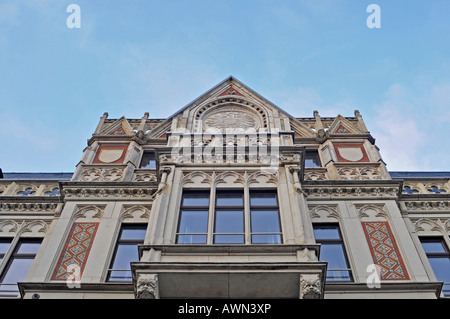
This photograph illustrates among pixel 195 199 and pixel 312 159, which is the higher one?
pixel 312 159

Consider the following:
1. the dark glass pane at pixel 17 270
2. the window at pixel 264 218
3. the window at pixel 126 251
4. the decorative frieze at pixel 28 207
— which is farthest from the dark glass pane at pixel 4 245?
the window at pixel 264 218

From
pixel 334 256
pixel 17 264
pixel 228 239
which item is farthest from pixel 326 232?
pixel 17 264

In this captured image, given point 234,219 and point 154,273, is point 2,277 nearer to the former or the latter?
point 154,273

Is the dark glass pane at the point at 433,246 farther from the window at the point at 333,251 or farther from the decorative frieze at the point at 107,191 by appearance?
the decorative frieze at the point at 107,191

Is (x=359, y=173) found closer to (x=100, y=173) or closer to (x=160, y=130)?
(x=160, y=130)

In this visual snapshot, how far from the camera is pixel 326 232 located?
14.9 m

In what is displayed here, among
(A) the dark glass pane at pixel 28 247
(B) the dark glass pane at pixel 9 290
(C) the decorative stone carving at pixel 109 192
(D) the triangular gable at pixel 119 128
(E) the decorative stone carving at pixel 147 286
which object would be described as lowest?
(E) the decorative stone carving at pixel 147 286

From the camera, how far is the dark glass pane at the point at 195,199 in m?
14.6

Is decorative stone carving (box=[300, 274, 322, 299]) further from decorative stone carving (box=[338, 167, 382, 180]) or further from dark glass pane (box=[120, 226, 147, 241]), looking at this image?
decorative stone carving (box=[338, 167, 382, 180])

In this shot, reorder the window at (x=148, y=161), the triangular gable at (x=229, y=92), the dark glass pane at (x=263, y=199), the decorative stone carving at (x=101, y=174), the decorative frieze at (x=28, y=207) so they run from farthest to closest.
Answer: the triangular gable at (x=229, y=92), the window at (x=148, y=161), the decorative stone carving at (x=101, y=174), the decorative frieze at (x=28, y=207), the dark glass pane at (x=263, y=199)

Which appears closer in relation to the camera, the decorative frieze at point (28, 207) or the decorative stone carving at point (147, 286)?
the decorative stone carving at point (147, 286)

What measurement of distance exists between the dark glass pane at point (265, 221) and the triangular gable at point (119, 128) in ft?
25.2

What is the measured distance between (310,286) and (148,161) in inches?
377
